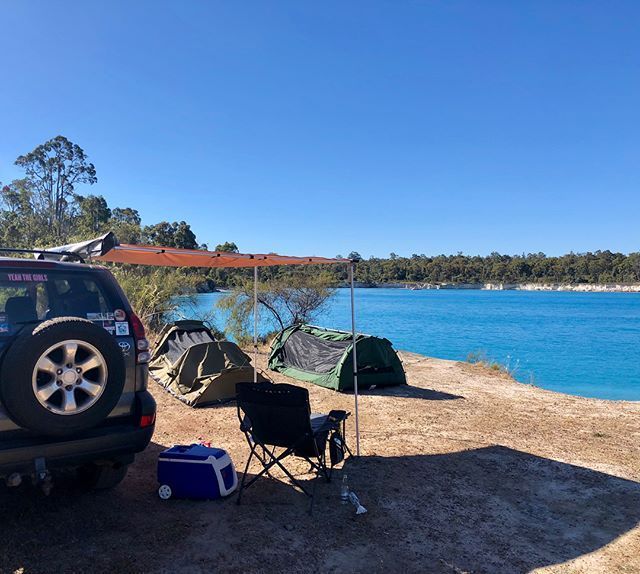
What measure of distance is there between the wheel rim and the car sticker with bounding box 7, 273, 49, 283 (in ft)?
1.94

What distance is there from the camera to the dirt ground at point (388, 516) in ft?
10.2

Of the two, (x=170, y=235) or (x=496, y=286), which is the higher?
(x=170, y=235)

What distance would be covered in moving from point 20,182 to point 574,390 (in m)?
46.5

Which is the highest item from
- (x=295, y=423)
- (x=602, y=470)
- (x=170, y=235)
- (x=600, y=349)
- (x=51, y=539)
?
(x=170, y=235)

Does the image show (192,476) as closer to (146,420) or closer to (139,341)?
(146,420)

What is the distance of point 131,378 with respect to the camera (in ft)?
11.0

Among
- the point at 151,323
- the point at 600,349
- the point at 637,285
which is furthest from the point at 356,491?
the point at 637,285

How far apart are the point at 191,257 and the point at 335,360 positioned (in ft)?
12.7

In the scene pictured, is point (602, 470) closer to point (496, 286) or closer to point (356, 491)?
point (356, 491)

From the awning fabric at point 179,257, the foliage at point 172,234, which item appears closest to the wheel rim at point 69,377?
the awning fabric at point 179,257

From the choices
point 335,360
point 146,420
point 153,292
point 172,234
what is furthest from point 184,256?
point 172,234

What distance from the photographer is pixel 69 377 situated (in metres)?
2.88

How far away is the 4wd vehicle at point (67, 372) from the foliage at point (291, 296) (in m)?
13.7

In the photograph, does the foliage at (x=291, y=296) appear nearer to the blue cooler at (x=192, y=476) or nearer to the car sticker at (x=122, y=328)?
the blue cooler at (x=192, y=476)
